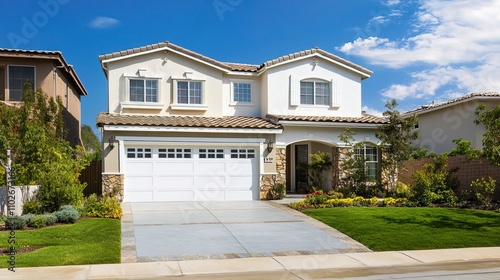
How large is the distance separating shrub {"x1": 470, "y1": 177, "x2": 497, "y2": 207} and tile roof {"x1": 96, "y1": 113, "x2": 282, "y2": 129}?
8.22 metres

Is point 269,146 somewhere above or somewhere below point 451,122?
below

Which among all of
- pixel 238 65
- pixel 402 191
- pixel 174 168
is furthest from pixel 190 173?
pixel 402 191

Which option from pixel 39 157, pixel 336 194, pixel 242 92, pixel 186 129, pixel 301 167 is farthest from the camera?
pixel 242 92

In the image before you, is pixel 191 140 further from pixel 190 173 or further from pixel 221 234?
pixel 221 234

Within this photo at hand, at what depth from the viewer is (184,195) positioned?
20.0 metres

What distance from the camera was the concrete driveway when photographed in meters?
11.4

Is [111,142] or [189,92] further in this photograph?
[189,92]

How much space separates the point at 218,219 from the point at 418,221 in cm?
624

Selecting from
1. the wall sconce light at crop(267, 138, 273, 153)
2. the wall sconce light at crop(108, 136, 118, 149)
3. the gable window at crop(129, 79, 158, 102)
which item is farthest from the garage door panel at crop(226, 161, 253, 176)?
the wall sconce light at crop(108, 136, 118, 149)

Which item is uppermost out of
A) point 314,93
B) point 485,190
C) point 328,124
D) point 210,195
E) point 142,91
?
point 314,93

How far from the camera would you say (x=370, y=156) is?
2262 cm

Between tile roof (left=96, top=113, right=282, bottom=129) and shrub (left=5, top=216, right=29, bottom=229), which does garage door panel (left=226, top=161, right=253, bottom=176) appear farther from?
shrub (left=5, top=216, right=29, bottom=229)

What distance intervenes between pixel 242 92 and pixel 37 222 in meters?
12.5

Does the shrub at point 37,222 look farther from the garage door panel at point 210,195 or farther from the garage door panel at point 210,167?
the garage door panel at point 210,167
